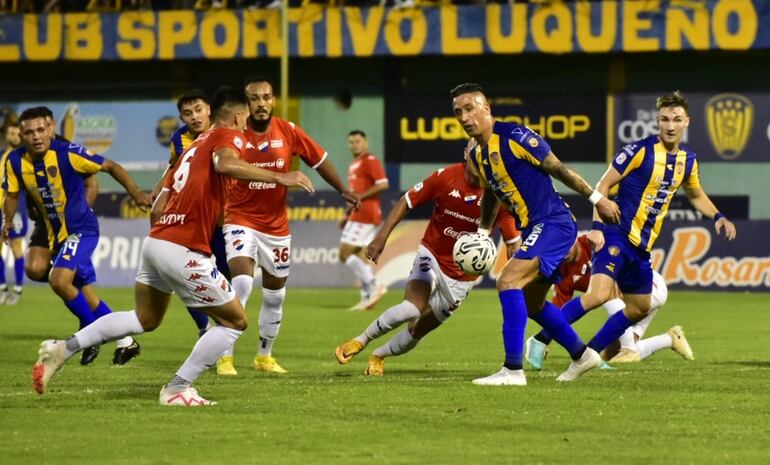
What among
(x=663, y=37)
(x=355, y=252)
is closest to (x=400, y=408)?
(x=355, y=252)

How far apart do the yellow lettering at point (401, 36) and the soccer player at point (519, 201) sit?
21.7 m

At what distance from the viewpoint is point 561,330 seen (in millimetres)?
11367

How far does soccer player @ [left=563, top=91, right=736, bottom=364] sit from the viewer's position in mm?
12336

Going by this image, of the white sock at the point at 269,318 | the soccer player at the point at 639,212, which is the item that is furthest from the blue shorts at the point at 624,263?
the white sock at the point at 269,318

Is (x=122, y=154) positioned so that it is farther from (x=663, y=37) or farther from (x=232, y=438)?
(x=232, y=438)

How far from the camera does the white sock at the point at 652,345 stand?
1348 centimetres

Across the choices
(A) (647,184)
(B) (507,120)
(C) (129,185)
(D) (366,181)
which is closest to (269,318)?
(C) (129,185)

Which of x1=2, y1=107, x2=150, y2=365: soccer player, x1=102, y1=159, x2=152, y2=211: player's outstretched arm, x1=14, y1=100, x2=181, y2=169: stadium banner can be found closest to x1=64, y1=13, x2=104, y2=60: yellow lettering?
x1=14, y1=100, x2=181, y2=169: stadium banner

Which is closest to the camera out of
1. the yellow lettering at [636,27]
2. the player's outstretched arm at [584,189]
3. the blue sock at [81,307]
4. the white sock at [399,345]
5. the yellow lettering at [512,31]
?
the player's outstretched arm at [584,189]

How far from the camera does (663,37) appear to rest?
3128cm

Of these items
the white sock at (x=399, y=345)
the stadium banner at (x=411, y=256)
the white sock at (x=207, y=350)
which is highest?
the white sock at (x=207, y=350)

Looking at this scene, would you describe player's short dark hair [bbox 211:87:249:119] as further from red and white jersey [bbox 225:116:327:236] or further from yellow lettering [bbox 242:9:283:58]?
yellow lettering [bbox 242:9:283:58]

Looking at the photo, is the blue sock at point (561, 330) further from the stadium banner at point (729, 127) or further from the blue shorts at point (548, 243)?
the stadium banner at point (729, 127)

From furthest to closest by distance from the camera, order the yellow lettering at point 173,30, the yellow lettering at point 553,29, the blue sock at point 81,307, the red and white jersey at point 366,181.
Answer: the yellow lettering at point 173,30
the yellow lettering at point 553,29
the red and white jersey at point 366,181
the blue sock at point 81,307
